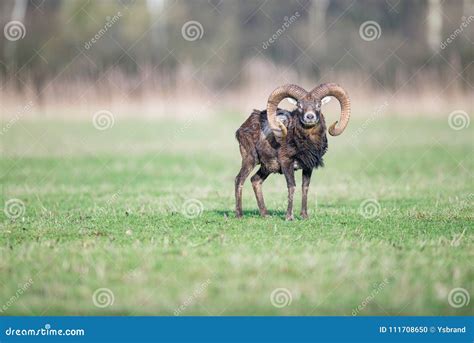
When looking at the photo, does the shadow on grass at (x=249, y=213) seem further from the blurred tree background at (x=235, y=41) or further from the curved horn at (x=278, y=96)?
the blurred tree background at (x=235, y=41)

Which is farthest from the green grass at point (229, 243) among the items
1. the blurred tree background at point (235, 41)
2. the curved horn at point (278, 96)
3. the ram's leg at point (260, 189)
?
the blurred tree background at point (235, 41)

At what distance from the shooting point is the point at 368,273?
30.3ft

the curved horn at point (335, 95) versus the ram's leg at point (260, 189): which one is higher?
the curved horn at point (335, 95)

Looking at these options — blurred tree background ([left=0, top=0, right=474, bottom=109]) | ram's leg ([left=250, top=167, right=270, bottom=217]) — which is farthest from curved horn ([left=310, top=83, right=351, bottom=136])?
blurred tree background ([left=0, top=0, right=474, bottom=109])

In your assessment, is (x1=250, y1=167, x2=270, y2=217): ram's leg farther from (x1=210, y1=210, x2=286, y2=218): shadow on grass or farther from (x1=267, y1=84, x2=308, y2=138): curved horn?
(x1=267, y1=84, x2=308, y2=138): curved horn

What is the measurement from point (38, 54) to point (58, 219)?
36.9m

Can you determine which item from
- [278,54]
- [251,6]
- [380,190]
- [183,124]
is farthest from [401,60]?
[380,190]

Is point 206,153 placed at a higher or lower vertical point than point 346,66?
lower

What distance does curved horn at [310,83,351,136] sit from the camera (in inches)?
486

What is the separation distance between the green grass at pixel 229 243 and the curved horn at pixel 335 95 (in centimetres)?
144

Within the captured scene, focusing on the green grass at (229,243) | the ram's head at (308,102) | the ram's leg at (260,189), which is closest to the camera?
the green grass at (229,243)

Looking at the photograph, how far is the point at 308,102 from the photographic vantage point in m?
12.2

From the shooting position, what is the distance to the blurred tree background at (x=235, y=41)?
140ft

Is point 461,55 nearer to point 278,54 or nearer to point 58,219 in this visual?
A: point 278,54
